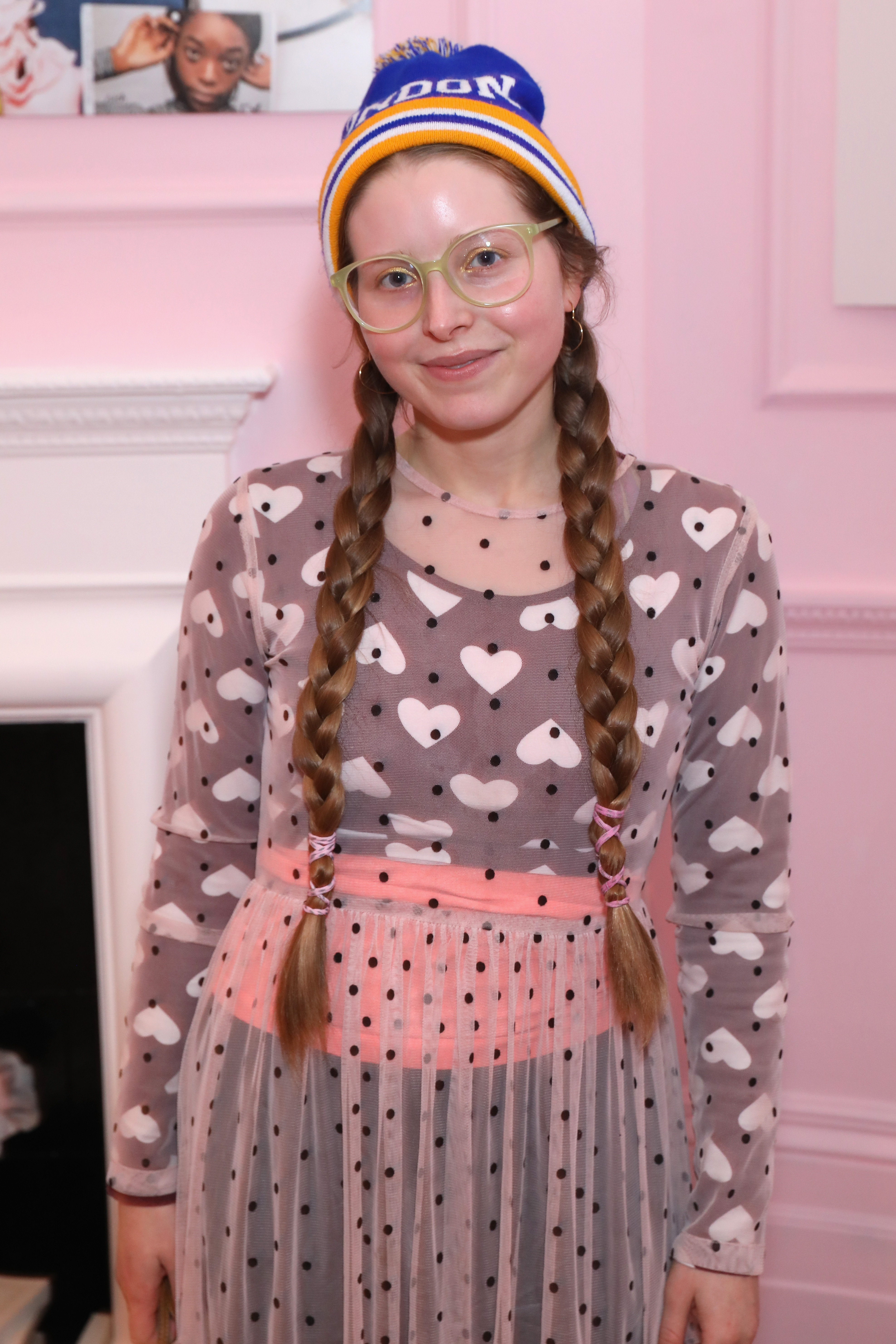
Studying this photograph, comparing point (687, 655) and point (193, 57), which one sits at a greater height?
point (193, 57)

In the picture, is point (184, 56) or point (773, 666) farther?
point (184, 56)

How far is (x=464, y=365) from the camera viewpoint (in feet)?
3.07

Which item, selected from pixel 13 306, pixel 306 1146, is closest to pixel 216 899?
pixel 306 1146

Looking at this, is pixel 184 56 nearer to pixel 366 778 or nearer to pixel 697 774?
pixel 366 778

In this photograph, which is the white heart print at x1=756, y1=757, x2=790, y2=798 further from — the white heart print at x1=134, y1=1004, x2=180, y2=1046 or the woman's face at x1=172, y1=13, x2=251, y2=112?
the woman's face at x1=172, y1=13, x2=251, y2=112

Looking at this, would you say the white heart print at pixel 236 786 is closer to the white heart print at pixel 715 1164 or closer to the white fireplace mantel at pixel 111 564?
the white fireplace mantel at pixel 111 564

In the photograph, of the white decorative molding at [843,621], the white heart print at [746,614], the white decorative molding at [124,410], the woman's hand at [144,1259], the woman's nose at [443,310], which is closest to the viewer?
the woman's nose at [443,310]

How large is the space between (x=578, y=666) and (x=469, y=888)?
215mm

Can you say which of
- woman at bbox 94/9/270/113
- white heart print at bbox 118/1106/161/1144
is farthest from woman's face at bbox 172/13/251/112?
white heart print at bbox 118/1106/161/1144

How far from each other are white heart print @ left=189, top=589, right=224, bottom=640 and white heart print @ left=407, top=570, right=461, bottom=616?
0.59 feet

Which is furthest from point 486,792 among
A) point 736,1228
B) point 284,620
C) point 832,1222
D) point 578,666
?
point 832,1222

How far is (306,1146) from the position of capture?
100 cm

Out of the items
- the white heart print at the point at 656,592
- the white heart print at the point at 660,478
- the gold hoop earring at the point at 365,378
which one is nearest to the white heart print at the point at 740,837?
the white heart print at the point at 656,592

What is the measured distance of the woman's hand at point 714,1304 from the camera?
1027 millimetres
